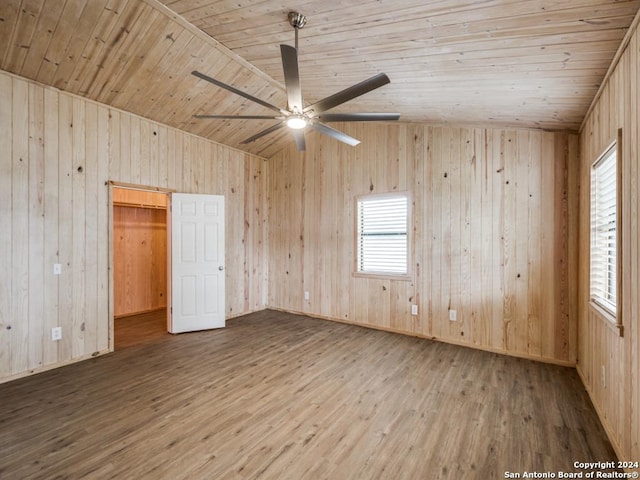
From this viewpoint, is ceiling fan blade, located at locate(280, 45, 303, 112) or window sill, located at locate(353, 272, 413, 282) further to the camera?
window sill, located at locate(353, 272, 413, 282)

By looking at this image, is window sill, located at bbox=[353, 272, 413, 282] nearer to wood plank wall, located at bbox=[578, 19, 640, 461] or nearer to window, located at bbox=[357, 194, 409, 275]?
window, located at bbox=[357, 194, 409, 275]

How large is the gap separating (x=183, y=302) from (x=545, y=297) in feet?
15.8

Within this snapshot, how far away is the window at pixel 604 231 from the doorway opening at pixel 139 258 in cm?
559

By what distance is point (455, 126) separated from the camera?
4.07m

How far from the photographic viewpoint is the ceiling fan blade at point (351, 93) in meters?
2.07

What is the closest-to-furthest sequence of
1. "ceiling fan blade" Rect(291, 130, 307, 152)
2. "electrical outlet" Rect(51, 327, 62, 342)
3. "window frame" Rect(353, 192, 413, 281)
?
"ceiling fan blade" Rect(291, 130, 307, 152), "electrical outlet" Rect(51, 327, 62, 342), "window frame" Rect(353, 192, 413, 281)

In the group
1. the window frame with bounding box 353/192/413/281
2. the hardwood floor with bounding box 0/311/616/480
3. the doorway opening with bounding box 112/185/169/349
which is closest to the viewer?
the hardwood floor with bounding box 0/311/616/480

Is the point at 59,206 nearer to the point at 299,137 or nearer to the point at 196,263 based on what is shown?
the point at 196,263

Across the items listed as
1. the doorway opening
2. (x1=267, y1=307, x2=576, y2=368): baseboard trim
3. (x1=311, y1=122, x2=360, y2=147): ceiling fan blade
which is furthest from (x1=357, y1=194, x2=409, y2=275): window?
the doorway opening

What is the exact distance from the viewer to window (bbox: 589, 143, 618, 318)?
228cm

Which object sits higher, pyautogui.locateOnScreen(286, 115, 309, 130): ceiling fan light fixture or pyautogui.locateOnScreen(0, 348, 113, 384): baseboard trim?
pyautogui.locateOnScreen(286, 115, 309, 130): ceiling fan light fixture

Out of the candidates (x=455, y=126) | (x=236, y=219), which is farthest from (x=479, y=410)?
(x=236, y=219)

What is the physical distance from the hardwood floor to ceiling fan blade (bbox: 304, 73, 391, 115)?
2.49 meters

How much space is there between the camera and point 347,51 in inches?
105
